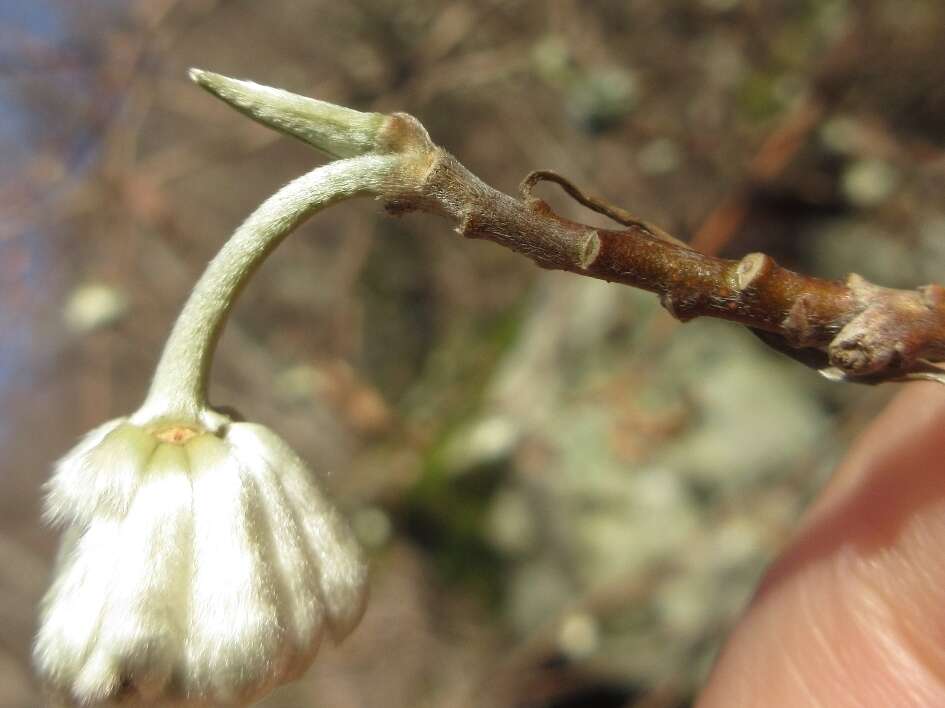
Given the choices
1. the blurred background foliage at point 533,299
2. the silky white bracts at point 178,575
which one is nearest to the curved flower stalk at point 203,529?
the silky white bracts at point 178,575

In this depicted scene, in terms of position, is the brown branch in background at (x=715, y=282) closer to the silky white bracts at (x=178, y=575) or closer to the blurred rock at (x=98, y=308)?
the silky white bracts at (x=178, y=575)

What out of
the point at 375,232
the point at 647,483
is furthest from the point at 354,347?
the point at 647,483

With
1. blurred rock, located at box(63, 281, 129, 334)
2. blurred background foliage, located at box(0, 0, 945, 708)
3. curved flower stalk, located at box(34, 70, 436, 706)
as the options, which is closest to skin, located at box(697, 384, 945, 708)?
curved flower stalk, located at box(34, 70, 436, 706)

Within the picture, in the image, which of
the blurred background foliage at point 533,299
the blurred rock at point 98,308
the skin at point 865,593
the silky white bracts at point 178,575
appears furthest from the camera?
the blurred background foliage at point 533,299

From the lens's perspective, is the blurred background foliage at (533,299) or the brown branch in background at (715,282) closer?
the brown branch in background at (715,282)

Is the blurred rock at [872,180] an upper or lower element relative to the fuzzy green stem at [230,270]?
upper

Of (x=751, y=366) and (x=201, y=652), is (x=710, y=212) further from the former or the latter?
(x=201, y=652)

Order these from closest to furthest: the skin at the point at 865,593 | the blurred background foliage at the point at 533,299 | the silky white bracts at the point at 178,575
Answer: the silky white bracts at the point at 178,575, the skin at the point at 865,593, the blurred background foliage at the point at 533,299

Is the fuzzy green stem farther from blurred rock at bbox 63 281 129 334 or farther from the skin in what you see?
blurred rock at bbox 63 281 129 334
